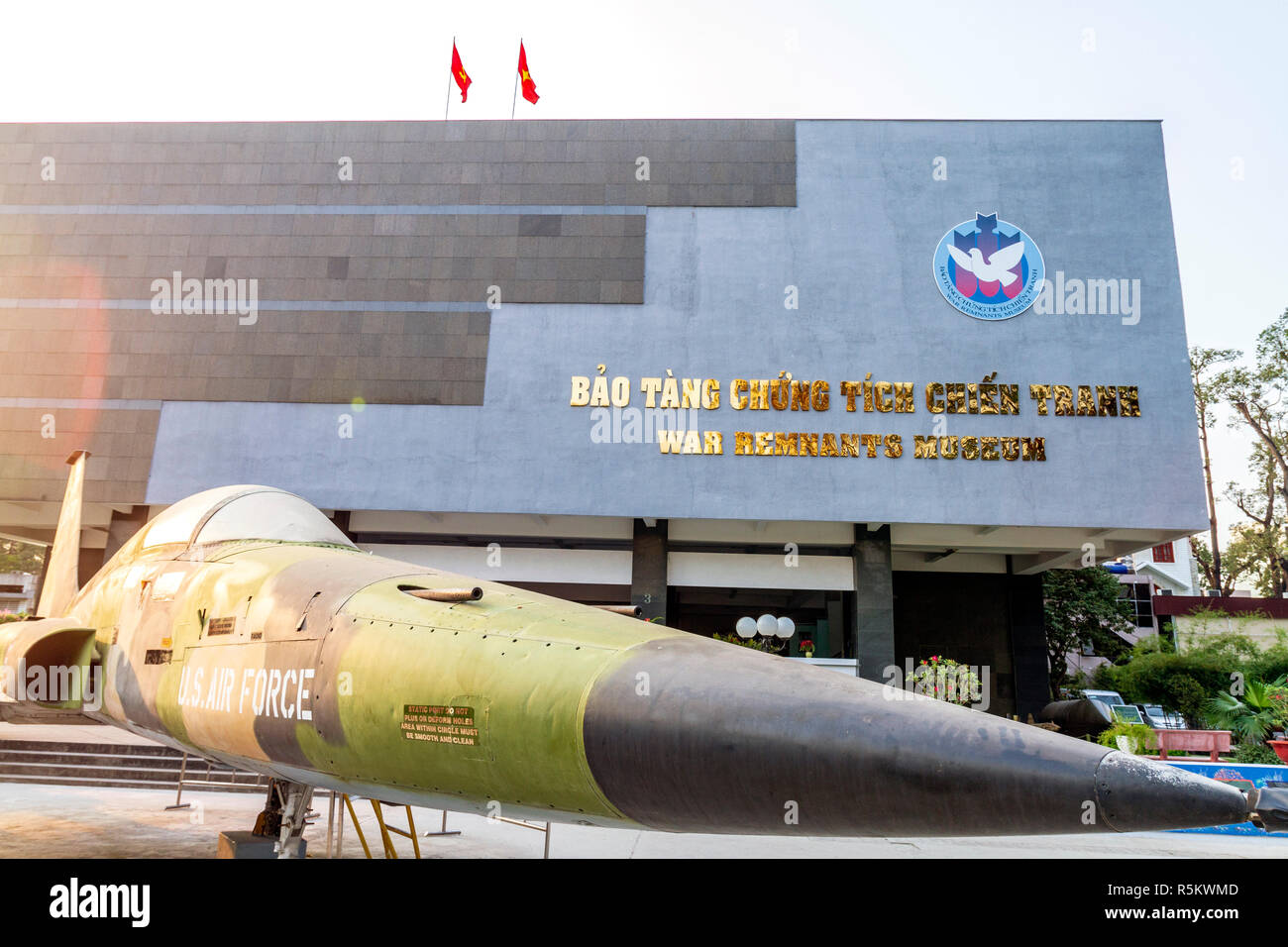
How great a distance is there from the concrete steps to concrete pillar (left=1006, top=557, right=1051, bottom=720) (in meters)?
25.5

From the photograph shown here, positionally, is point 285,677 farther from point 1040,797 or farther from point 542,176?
point 542,176

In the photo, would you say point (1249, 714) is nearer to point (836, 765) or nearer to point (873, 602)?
point (873, 602)

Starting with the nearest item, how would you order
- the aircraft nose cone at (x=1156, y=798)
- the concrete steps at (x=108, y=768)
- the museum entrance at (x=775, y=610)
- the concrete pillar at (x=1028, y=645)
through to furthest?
the aircraft nose cone at (x=1156, y=798)
the concrete steps at (x=108, y=768)
the museum entrance at (x=775, y=610)
the concrete pillar at (x=1028, y=645)

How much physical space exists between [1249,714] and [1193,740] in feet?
15.9

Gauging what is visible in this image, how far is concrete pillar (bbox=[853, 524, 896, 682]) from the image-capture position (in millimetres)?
23547

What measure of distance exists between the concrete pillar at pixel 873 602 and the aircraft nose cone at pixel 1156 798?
2222 cm

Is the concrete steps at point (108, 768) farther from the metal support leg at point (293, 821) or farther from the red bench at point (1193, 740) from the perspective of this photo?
the red bench at point (1193, 740)

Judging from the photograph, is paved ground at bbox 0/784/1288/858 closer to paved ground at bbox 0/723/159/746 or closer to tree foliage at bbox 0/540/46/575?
paved ground at bbox 0/723/159/746

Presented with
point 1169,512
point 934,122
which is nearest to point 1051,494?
point 1169,512

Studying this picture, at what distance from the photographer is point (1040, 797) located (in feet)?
7.56

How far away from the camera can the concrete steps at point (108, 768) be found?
14.3m

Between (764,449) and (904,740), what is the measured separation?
2090cm

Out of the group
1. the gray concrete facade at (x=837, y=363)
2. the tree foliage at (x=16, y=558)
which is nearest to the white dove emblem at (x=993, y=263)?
the gray concrete facade at (x=837, y=363)

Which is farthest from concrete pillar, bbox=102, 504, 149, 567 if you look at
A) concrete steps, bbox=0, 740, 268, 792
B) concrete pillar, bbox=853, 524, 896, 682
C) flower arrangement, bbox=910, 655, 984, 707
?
flower arrangement, bbox=910, 655, 984, 707
